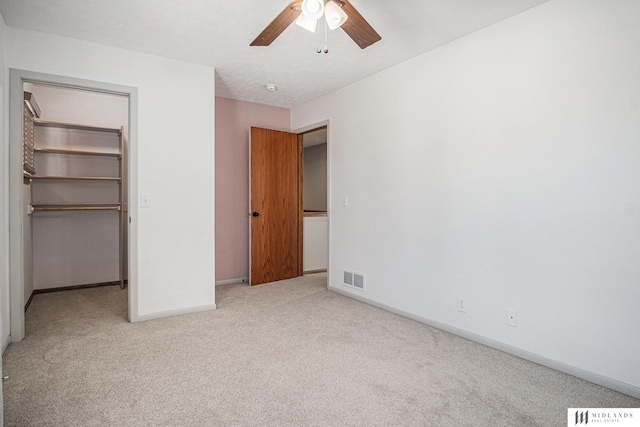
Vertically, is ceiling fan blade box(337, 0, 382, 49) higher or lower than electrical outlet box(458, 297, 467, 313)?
higher

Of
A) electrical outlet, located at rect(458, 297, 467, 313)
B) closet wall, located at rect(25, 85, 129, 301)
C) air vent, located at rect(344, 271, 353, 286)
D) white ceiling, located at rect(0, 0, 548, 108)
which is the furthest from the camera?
closet wall, located at rect(25, 85, 129, 301)

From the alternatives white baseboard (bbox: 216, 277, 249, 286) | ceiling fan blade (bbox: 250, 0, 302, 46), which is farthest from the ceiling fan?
white baseboard (bbox: 216, 277, 249, 286)

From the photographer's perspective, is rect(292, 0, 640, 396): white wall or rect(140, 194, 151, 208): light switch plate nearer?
rect(292, 0, 640, 396): white wall

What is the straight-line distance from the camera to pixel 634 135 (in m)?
2.01

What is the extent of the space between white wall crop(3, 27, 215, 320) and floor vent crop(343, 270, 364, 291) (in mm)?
1518

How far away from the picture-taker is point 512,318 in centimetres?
254

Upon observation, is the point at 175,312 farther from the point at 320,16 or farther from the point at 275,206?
the point at 320,16

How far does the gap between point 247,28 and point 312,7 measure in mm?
990

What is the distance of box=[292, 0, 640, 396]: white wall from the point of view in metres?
2.07

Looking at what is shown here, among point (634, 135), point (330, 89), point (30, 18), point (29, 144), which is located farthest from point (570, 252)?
point (29, 144)

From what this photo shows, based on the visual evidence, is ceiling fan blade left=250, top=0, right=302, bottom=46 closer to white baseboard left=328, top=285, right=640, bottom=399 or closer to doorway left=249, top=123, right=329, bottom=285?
doorway left=249, top=123, right=329, bottom=285

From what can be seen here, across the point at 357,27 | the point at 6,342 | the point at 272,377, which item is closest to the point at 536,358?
the point at 272,377

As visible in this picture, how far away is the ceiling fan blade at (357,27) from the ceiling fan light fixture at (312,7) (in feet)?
0.34

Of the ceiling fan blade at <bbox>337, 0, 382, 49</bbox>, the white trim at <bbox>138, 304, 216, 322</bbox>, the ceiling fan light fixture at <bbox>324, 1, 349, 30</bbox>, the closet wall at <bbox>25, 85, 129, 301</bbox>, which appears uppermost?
the ceiling fan light fixture at <bbox>324, 1, 349, 30</bbox>
